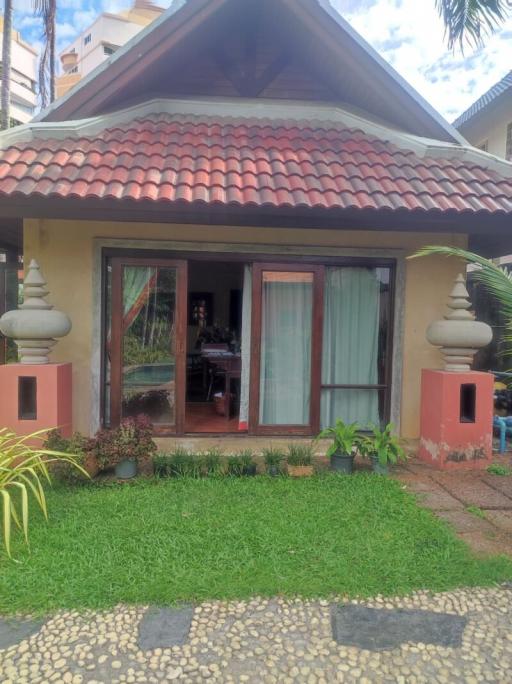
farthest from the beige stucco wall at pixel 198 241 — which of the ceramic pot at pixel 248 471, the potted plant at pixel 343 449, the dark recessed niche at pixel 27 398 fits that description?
the ceramic pot at pixel 248 471

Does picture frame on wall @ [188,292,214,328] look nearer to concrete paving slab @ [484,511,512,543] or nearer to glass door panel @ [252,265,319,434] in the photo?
glass door panel @ [252,265,319,434]

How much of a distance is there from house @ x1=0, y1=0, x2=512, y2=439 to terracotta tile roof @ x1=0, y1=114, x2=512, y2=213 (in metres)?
0.03

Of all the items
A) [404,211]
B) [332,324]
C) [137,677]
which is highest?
[404,211]

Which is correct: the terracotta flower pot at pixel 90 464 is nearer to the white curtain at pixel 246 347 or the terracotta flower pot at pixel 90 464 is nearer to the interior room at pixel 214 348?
the interior room at pixel 214 348

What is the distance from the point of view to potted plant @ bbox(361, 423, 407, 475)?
4.74 meters

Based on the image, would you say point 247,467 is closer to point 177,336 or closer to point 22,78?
point 177,336

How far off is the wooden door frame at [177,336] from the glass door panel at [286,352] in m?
0.92

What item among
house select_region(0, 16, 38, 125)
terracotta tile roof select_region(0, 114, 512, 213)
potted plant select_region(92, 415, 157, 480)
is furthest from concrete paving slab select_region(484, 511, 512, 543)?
house select_region(0, 16, 38, 125)

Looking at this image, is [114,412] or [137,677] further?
[114,412]

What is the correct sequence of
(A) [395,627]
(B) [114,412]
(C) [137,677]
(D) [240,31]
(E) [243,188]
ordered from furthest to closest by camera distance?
(D) [240,31] → (B) [114,412] → (E) [243,188] → (A) [395,627] → (C) [137,677]

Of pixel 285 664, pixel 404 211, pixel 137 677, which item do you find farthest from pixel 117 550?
pixel 404 211

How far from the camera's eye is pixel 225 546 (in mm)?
3205

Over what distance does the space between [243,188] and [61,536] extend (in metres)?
3.58

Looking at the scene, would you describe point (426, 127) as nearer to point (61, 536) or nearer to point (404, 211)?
point (404, 211)
